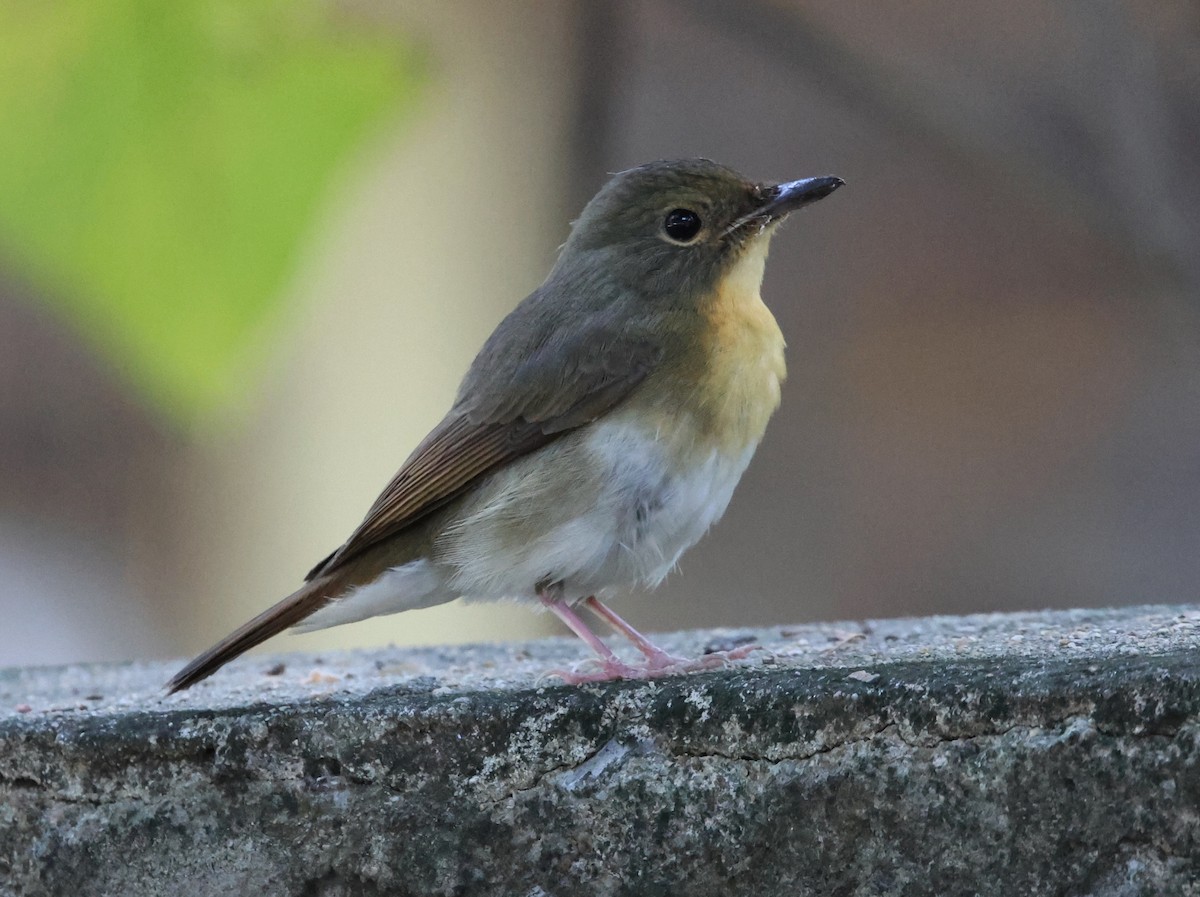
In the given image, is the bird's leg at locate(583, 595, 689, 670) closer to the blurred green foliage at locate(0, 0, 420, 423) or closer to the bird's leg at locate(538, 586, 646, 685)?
the bird's leg at locate(538, 586, 646, 685)

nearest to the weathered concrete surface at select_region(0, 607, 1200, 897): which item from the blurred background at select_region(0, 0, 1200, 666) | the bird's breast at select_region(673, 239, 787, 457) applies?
the bird's breast at select_region(673, 239, 787, 457)

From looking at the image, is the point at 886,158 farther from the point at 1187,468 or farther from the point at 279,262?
the point at 279,262

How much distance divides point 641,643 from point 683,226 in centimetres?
94

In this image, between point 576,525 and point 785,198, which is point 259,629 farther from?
point 785,198

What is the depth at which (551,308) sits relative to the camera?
3.50 metres

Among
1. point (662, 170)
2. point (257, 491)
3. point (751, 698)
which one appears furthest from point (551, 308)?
point (257, 491)

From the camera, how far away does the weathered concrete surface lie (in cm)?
196

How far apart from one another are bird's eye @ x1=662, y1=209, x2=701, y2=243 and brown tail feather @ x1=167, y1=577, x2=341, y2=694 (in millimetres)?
1036

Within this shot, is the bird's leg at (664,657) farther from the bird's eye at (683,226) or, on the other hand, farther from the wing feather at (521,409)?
the bird's eye at (683,226)

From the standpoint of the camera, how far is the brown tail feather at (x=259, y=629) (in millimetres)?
2945

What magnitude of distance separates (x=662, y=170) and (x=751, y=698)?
1677mm

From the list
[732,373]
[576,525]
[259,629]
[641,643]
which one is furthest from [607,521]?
[259,629]

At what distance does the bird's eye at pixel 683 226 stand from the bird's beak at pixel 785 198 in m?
0.07

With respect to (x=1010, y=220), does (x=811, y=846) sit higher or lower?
lower
